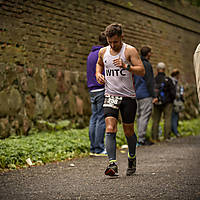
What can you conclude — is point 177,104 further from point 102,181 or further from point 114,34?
point 102,181

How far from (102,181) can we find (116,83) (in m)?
1.22

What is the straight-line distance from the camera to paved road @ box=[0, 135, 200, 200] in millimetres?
→ 4156

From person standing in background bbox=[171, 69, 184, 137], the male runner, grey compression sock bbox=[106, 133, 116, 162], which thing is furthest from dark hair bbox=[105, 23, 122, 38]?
person standing in background bbox=[171, 69, 184, 137]

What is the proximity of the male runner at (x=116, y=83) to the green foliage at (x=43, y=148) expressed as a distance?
161cm

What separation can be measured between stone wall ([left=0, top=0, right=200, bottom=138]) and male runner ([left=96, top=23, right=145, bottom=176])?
3431 millimetres

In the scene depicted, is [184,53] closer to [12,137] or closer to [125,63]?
[12,137]

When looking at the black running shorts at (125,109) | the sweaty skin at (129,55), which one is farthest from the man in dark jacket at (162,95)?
the sweaty skin at (129,55)

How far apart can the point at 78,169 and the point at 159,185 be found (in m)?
1.58

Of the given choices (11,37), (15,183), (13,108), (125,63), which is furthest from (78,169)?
(11,37)

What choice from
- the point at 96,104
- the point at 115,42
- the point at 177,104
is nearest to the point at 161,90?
the point at 177,104

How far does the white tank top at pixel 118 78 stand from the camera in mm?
5277

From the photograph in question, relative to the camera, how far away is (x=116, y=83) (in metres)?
5.30

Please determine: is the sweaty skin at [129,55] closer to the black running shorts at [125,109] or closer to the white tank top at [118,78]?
the white tank top at [118,78]

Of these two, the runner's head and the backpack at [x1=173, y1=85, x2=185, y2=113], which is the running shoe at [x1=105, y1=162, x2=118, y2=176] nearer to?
the runner's head
